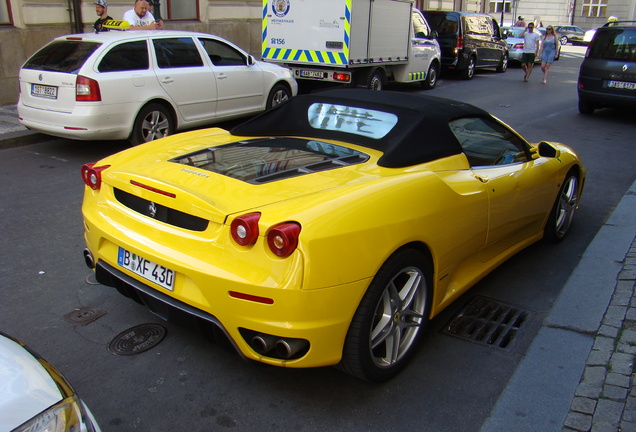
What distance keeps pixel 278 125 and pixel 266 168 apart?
104 centimetres

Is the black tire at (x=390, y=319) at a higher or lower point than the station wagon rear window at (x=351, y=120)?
lower

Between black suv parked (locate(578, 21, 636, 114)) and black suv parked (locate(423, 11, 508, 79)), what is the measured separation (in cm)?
627

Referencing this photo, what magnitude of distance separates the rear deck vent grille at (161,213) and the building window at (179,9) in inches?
541

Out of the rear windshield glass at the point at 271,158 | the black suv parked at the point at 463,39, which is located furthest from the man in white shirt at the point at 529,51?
the rear windshield glass at the point at 271,158

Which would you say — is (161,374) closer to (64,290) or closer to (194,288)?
(194,288)

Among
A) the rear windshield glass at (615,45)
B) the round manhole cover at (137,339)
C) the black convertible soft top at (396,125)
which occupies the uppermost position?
the rear windshield glass at (615,45)

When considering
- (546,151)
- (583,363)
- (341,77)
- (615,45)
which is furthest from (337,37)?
(583,363)

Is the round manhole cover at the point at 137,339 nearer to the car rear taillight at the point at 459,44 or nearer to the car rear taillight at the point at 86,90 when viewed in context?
the car rear taillight at the point at 86,90

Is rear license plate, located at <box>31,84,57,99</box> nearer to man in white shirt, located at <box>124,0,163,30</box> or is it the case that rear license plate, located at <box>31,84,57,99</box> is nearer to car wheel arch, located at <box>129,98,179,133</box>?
car wheel arch, located at <box>129,98,179,133</box>

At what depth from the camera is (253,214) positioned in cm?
288

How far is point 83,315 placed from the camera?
3959mm

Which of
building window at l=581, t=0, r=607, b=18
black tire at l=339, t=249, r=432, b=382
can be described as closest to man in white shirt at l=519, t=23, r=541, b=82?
black tire at l=339, t=249, r=432, b=382

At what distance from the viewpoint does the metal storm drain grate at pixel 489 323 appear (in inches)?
151

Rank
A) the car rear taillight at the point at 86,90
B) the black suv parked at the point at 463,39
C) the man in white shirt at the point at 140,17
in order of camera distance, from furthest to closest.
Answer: the black suv parked at the point at 463,39 < the man in white shirt at the point at 140,17 < the car rear taillight at the point at 86,90
